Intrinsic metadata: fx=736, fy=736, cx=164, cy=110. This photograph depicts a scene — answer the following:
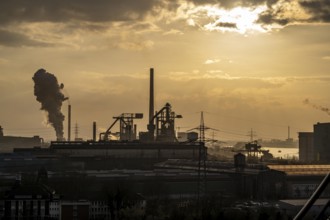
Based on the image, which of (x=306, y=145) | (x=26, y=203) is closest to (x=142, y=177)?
(x=26, y=203)

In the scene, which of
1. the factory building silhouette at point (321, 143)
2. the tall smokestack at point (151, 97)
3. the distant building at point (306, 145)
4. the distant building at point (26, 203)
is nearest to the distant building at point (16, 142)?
the tall smokestack at point (151, 97)

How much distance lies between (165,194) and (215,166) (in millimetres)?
13561

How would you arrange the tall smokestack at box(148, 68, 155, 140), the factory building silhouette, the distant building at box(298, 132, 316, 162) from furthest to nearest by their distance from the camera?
the distant building at box(298, 132, 316, 162)
the tall smokestack at box(148, 68, 155, 140)
the factory building silhouette

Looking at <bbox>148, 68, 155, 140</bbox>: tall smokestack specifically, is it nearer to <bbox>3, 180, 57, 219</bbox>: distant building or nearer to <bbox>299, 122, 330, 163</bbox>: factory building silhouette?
<bbox>299, 122, 330, 163</bbox>: factory building silhouette

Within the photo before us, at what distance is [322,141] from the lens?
69.4 m

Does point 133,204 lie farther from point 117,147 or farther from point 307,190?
point 117,147

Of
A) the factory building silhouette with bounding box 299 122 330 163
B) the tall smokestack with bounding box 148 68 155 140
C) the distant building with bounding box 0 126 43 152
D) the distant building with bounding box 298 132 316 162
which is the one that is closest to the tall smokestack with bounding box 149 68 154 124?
the tall smokestack with bounding box 148 68 155 140

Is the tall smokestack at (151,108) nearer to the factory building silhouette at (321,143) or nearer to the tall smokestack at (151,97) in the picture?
the tall smokestack at (151,97)

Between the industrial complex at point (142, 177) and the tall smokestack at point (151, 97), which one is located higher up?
the tall smokestack at point (151, 97)

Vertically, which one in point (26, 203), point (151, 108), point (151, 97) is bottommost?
point (26, 203)

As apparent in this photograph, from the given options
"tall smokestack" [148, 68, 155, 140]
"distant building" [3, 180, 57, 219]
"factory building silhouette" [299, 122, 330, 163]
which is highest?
"tall smokestack" [148, 68, 155, 140]

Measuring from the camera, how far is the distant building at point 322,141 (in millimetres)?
67750

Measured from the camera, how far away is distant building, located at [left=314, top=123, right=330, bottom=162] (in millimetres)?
67750

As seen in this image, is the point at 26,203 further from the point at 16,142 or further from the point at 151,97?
the point at 16,142
